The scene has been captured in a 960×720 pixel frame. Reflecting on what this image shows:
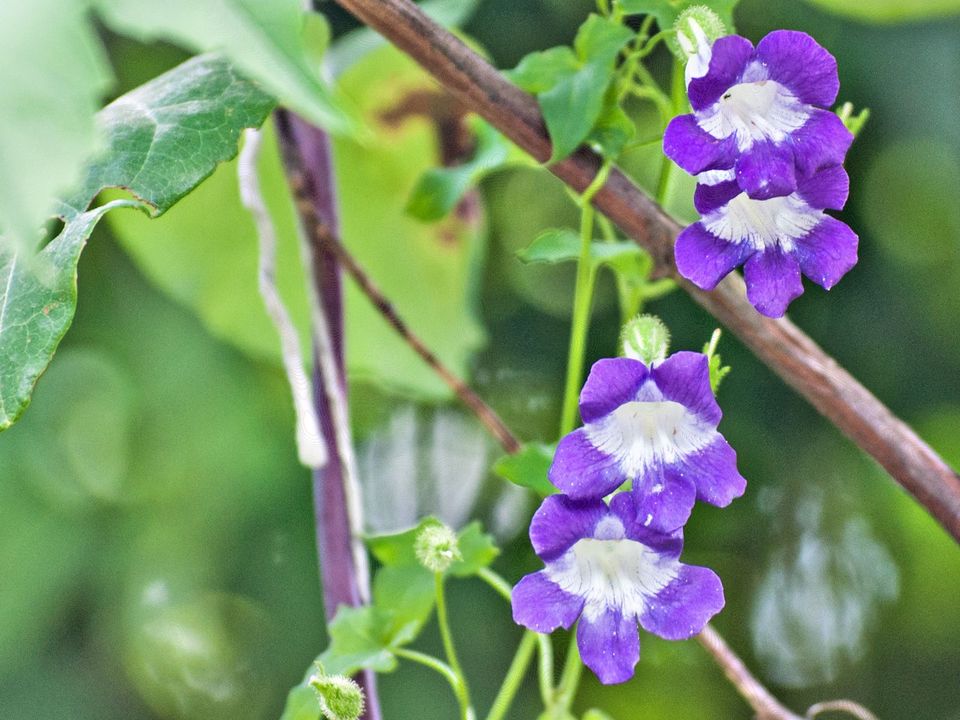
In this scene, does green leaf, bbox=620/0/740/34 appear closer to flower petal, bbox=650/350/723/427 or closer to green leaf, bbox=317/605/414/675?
flower petal, bbox=650/350/723/427

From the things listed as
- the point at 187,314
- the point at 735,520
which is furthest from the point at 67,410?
the point at 735,520

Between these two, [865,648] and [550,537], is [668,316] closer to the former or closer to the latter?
[865,648]

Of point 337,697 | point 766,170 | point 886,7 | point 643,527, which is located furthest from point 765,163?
point 886,7

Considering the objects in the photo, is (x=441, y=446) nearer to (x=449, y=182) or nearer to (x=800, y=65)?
(x=449, y=182)

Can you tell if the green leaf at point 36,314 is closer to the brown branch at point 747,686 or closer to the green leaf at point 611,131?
the green leaf at point 611,131

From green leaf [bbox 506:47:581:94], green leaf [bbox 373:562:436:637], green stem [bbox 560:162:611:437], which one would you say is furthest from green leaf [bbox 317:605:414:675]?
green leaf [bbox 506:47:581:94]

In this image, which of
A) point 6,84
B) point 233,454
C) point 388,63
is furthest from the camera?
point 233,454
